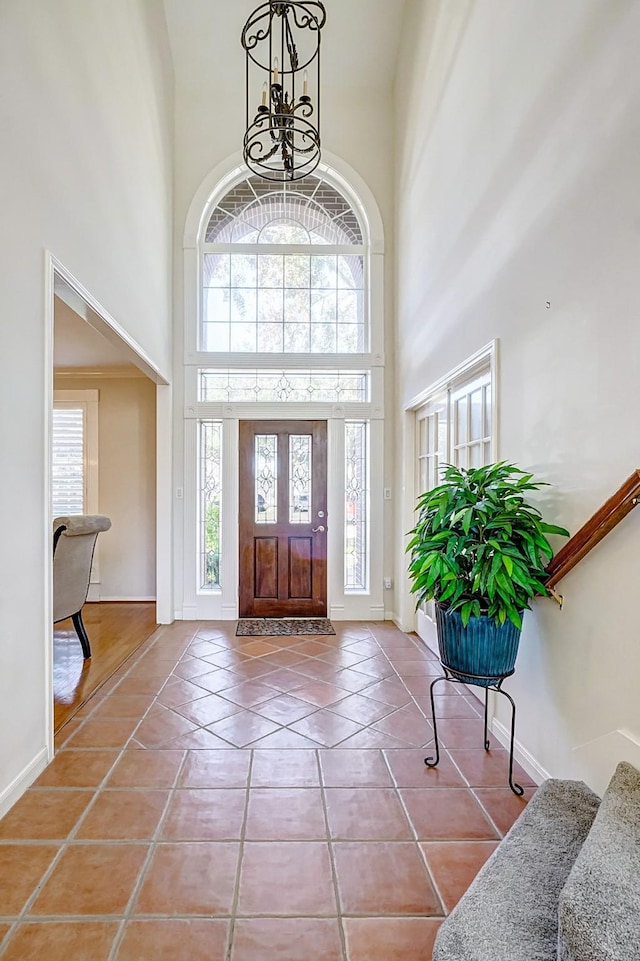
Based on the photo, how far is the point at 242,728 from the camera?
277 centimetres

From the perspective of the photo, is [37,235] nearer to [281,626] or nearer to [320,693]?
[320,693]

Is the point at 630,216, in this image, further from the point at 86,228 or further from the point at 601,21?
the point at 86,228

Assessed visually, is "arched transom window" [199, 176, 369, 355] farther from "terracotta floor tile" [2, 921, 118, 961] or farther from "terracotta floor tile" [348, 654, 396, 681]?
"terracotta floor tile" [2, 921, 118, 961]

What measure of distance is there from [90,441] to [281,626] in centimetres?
290

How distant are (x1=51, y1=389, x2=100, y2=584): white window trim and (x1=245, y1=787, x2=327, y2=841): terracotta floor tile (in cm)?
413

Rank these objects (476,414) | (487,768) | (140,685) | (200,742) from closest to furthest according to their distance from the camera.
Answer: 1. (487,768)
2. (200,742)
3. (476,414)
4. (140,685)

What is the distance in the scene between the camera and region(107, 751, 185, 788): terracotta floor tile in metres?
2.27

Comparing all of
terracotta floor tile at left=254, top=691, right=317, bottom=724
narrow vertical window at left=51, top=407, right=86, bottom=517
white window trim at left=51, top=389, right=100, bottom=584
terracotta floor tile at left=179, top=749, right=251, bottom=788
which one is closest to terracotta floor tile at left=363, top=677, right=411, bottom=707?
terracotta floor tile at left=254, top=691, right=317, bottom=724

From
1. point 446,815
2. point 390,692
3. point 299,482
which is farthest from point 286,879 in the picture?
point 299,482

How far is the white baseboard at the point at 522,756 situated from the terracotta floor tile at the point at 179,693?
5.55 feet

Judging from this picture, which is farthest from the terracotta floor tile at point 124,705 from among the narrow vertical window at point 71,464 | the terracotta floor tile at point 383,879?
the narrow vertical window at point 71,464

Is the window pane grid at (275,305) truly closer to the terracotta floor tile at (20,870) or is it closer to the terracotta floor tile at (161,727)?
the terracotta floor tile at (161,727)

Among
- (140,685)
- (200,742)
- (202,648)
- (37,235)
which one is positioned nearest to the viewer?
(37,235)

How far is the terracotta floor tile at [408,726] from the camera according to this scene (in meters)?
2.67
